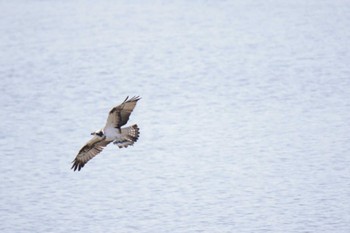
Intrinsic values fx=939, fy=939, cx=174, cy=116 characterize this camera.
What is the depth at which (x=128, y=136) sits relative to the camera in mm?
9664

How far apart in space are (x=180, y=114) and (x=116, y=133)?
564 centimetres

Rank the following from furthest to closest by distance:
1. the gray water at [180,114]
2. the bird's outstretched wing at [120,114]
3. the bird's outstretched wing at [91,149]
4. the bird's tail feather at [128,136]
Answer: the gray water at [180,114] < the bird's outstretched wing at [91,149] < the bird's tail feather at [128,136] < the bird's outstretched wing at [120,114]

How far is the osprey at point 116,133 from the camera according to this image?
9.39 metres

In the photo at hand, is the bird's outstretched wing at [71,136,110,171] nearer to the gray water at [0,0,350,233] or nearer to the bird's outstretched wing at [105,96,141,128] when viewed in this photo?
the bird's outstretched wing at [105,96,141,128]

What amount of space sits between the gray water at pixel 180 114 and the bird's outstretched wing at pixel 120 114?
160cm

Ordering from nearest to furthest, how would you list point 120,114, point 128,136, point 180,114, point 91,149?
point 120,114 < point 128,136 < point 91,149 < point 180,114

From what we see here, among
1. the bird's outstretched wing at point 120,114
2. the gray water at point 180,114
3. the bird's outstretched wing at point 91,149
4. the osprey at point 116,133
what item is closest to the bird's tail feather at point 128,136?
the osprey at point 116,133

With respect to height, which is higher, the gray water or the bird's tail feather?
the gray water

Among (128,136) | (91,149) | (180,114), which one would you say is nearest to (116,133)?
(128,136)

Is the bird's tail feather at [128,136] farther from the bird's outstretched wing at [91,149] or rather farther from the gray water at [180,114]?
the gray water at [180,114]

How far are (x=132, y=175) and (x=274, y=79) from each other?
17.2ft

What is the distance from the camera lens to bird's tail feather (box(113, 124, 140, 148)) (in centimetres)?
961

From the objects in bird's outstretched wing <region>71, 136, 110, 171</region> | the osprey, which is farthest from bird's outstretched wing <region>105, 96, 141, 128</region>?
bird's outstretched wing <region>71, 136, 110, 171</region>

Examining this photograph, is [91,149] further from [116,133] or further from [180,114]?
[180,114]
